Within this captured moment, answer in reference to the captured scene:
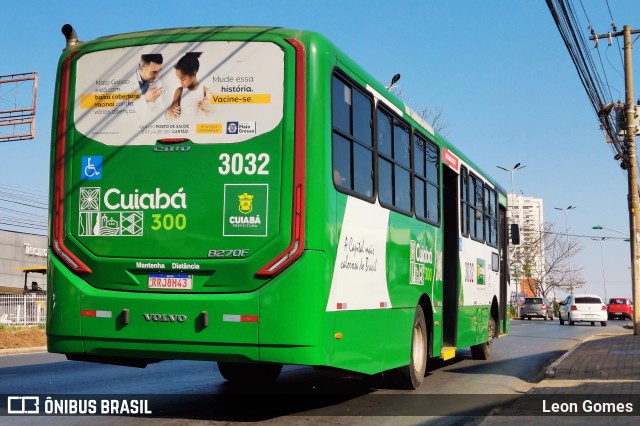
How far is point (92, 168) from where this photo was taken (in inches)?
310

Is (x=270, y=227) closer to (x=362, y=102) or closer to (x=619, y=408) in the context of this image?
(x=362, y=102)

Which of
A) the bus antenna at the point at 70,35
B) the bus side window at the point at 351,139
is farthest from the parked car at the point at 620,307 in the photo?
the bus antenna at the point at 70,35

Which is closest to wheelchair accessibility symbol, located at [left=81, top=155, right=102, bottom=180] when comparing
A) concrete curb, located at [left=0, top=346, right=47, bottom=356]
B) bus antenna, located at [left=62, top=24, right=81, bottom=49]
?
bus antenna, located at [left=62, top=24, right=81, bottom=49]

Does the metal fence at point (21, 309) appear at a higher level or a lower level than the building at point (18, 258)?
lower

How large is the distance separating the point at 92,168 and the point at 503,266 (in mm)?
12242

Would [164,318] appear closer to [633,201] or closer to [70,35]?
[70,35]

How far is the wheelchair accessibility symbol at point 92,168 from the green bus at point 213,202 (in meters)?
0.02

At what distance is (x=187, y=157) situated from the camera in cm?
759

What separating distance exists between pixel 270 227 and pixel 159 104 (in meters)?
1.73

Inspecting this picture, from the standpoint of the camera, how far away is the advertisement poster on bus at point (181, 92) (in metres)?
7.53

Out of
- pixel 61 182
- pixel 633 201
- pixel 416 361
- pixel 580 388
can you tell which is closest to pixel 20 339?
pixel 416 361

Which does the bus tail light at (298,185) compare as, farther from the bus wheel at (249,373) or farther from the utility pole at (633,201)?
the utility pole at (633,201)

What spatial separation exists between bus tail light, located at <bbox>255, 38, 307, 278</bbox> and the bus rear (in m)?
0.01

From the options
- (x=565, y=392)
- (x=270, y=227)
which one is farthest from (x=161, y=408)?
(x=565, y=392)
